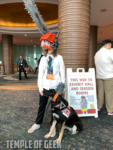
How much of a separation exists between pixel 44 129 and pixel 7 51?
1032 centimetres

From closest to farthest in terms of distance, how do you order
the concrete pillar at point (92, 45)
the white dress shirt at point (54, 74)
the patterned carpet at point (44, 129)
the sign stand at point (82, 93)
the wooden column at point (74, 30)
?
1. the patterned carpet at point (44, 129)
2. the white dress shirt at point (54, 74)
3. the sign stand at point (82, 93)
4. the wooden column at point (74, 30)
5. the concrete pillar at point (92, 45)

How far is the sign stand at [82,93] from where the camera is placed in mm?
2457

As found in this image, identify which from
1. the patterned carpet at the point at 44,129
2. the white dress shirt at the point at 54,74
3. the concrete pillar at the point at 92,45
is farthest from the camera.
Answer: the concrete pillar at the point at 92,45

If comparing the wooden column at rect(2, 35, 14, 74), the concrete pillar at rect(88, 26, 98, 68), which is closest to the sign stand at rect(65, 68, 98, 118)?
the concrete pillar at rect(88, 26, 98, 68)

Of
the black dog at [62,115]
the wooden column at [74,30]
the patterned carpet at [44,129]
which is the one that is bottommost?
the patterned carpet at [44,129]

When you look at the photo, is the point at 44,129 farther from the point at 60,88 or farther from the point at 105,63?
the point at 105,63

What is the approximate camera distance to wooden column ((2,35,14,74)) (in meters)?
11.0

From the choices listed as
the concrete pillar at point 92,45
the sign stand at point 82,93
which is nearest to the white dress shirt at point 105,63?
the sign stand at point 82,93

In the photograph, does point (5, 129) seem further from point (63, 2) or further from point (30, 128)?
point (63, 2)

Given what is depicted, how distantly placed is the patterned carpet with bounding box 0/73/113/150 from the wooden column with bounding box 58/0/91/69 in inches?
50.9

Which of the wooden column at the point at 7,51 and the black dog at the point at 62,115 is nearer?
the black dog at the point at 62,115

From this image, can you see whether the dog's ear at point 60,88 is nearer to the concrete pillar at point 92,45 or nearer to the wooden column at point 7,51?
the concrete pillar at point 92,45

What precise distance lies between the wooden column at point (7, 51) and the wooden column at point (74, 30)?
921 cm

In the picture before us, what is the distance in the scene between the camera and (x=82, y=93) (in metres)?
2.49
